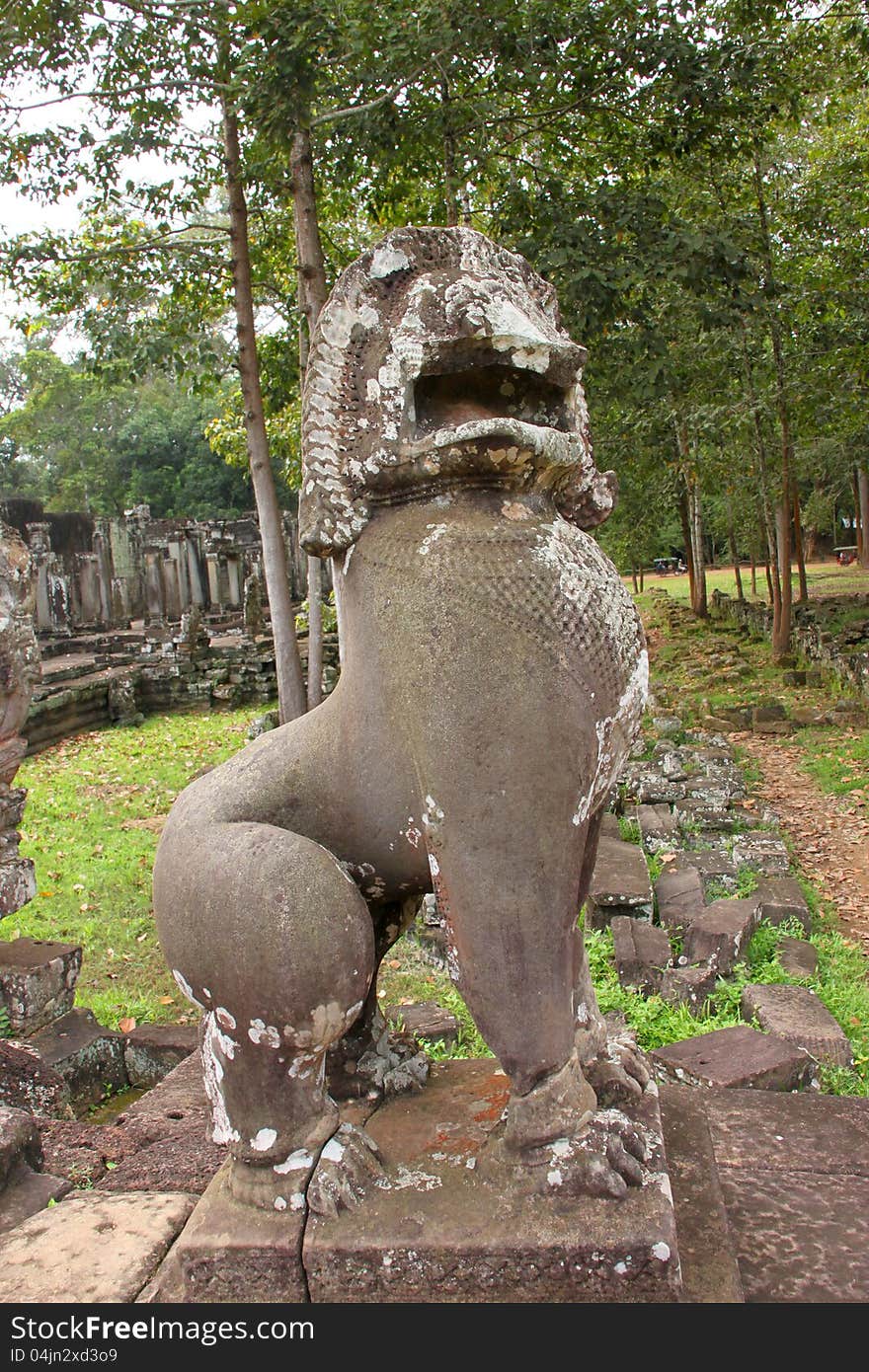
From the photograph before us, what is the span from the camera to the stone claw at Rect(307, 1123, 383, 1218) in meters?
1.70

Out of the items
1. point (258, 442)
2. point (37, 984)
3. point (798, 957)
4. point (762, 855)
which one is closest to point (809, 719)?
point (762, 855)

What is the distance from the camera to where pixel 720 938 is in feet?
14.5

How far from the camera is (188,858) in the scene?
1.81 metres

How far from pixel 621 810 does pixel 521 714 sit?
224 inches

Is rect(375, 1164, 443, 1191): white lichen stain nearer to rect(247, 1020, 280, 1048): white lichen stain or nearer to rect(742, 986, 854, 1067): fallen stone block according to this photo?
rect(247, 1020, 280, 1048): white lichen stain

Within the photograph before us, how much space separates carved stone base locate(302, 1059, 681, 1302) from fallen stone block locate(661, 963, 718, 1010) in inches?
99.1

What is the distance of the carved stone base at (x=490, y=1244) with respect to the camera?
1567 millimetres

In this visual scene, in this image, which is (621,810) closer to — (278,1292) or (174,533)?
(278,1292)

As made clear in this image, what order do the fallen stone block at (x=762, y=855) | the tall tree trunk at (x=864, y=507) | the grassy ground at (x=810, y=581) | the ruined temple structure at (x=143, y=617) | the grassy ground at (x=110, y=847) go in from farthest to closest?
1. the tall tree trunk at (x=864, y=507)
2. the grassy ground at (x=810, y=581)
3. the ruined temple structure at (x=143, y=617)
4. the fallen stone block at (x=762, y=855)
5. the grassy ground at (x=110, y=847)

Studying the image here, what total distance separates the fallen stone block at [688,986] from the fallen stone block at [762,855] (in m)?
1.50

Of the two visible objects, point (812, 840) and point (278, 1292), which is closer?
point (278, 1292)

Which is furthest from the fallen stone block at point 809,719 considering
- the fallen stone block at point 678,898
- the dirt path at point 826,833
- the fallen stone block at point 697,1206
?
the fallen stone block at point 697,1206

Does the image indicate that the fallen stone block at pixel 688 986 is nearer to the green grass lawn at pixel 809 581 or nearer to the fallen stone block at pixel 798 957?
the fallen stone block at pixel 798 957

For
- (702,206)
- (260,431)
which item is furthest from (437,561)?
(702,206)
